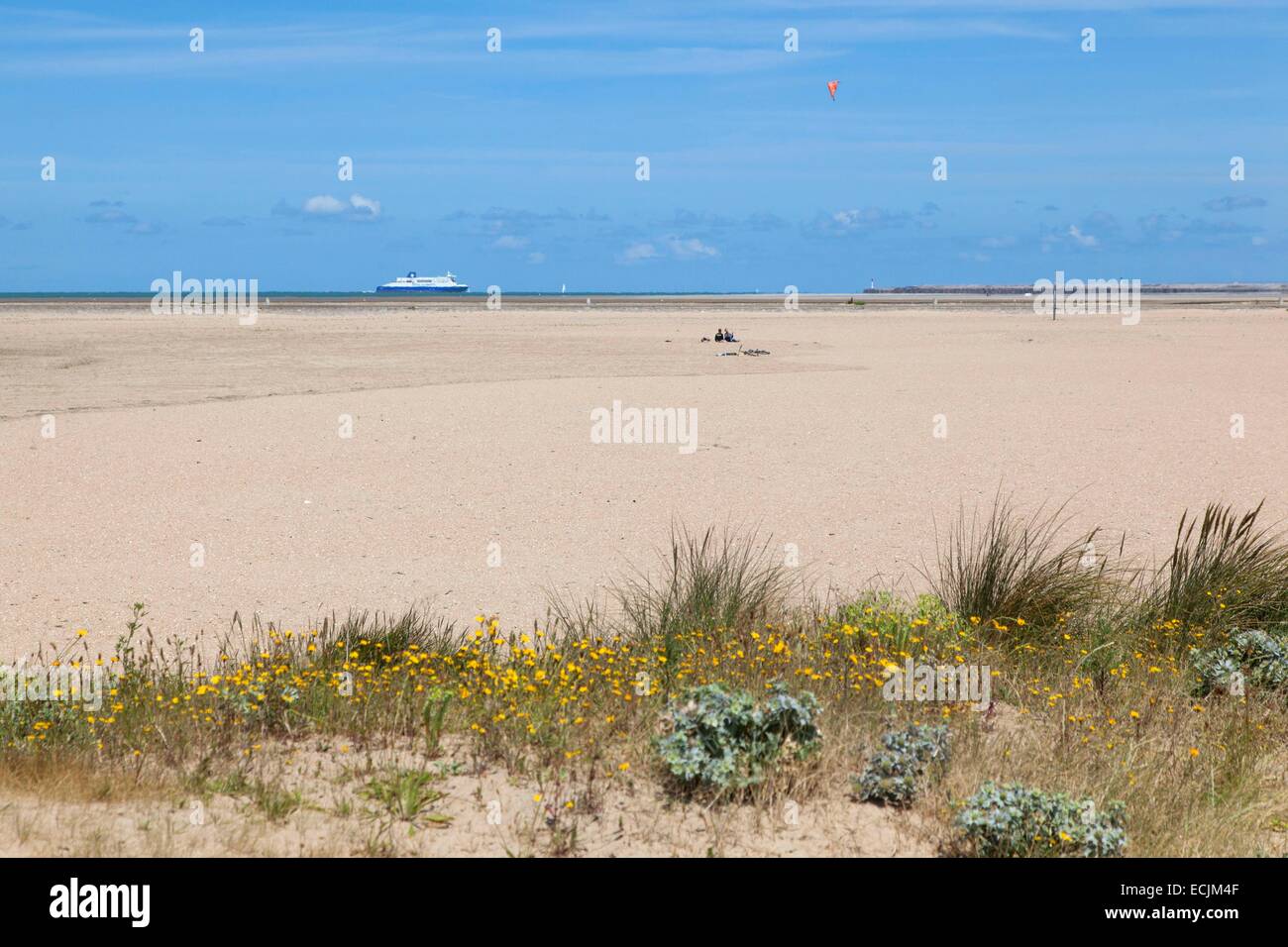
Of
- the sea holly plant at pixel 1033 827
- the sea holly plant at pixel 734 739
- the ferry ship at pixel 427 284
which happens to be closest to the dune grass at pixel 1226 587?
the sea holly plant at pixel 1033 827

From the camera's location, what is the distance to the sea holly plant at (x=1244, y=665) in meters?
6.16

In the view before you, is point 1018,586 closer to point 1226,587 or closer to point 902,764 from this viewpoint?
point 1226,587

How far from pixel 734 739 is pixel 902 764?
0.69 meters

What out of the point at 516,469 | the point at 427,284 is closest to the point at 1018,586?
the point at 516,469

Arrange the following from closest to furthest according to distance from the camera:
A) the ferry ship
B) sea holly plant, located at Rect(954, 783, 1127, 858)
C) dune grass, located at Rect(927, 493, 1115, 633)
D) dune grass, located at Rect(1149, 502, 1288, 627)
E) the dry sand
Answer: sea holly plant, located at Rect(954, 783, 1127, 858)
dune grass, located at Rect(1149, 502, 1288, 627)
dune grass, located at Rect(927, 493, 1115, 633)
the dry sand
the ferry ship

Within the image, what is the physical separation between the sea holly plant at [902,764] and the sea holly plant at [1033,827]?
0.36 meters

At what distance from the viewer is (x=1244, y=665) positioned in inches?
248

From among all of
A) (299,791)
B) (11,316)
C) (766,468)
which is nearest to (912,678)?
(299,791)

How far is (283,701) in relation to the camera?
559 centimetres

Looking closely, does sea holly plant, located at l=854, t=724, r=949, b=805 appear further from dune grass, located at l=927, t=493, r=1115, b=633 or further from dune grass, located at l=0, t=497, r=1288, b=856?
dune grass, located at l=927, t=493, r=1115, b=633

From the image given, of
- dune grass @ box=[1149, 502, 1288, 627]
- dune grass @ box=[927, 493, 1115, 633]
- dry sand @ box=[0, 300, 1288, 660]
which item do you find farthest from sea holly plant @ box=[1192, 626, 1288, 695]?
dry sand @ box=[0, 300, 1288, 660]

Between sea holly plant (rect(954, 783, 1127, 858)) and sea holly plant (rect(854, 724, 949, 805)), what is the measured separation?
365mm

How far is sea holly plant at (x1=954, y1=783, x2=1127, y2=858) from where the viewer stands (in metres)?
4.39

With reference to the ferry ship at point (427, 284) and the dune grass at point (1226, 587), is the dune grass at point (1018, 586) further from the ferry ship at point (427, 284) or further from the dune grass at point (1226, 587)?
the ferry ship at point (427, 284)
